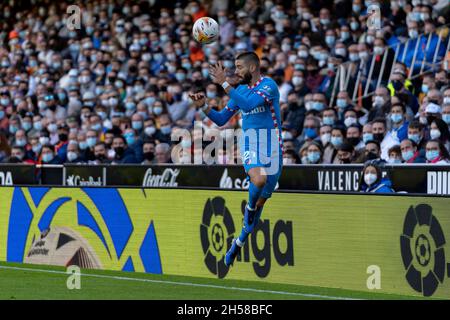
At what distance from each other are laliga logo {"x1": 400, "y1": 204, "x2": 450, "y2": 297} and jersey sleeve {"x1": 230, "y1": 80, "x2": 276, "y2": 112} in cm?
209

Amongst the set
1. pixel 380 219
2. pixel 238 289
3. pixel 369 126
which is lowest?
pixel 238 289

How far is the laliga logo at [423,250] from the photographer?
11.9 metres

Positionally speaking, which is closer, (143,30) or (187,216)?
(187,216)

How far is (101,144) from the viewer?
21844 mm

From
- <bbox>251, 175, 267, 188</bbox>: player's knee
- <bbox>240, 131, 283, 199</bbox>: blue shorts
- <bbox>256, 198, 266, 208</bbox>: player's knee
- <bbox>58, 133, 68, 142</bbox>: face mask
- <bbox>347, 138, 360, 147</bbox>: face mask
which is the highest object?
<bbox>58, 133, 68, 142</bbox>: face mask

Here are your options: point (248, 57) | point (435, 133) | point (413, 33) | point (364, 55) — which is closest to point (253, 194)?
point (248, 57)

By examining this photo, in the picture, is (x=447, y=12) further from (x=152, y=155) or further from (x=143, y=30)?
(x=143, y=30)

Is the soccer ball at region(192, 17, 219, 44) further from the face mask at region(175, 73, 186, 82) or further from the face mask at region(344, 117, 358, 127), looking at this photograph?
the face mask at region(175, 73, 186, 82)

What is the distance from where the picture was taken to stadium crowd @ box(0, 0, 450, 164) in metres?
18.0

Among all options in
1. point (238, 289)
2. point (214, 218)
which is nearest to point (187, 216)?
point (214, 218)

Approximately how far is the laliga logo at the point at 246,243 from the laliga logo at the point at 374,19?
26.4 ft

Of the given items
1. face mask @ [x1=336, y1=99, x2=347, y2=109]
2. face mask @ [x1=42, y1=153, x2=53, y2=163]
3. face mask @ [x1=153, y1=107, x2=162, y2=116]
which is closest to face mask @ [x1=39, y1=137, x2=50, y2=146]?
face mask @ [x1=42, y1=153, x2=53, y2=163]

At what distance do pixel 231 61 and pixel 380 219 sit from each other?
1171 centimetres

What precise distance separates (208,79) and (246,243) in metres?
10.3
